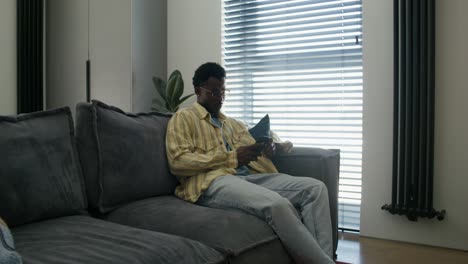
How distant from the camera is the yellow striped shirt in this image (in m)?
1.75

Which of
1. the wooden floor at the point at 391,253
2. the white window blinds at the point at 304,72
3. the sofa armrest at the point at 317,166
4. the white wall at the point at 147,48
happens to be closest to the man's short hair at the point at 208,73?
the sofa armrest at the point at 317,166

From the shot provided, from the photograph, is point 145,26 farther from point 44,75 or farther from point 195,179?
point 195,179

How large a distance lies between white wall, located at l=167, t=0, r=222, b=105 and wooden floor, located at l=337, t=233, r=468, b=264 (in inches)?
68.4

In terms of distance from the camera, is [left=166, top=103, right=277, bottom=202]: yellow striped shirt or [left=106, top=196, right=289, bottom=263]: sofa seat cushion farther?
[left=166, top=103, right=277, bottom=202]: yellow striped shirt

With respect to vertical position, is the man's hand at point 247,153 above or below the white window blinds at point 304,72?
below

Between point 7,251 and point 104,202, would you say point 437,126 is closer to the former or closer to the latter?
point 104,202

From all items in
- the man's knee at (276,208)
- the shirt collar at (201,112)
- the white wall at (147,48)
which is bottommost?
the man's knee at (276,208)

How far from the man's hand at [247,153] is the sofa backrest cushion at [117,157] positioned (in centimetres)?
A: 33

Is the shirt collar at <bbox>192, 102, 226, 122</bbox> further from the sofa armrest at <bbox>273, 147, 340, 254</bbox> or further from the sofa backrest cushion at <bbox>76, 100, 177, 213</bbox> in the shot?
the sofa armrest at <bbox>273, 147, 340, 254</bbox>

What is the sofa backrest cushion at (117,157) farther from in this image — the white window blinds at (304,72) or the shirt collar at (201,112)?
the white window blinds at (304,72)

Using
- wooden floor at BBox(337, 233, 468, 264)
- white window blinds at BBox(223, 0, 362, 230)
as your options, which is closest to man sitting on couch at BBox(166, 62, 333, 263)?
wooden floor at BBox(337, 233, 468, 264)

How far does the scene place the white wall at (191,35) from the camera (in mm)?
3391

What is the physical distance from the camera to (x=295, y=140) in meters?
3.05

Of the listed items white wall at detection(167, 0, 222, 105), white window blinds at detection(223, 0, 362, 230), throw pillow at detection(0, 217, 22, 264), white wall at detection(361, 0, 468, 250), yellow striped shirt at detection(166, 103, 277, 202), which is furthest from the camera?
white wall at detection(167, 0, 222, 105)
